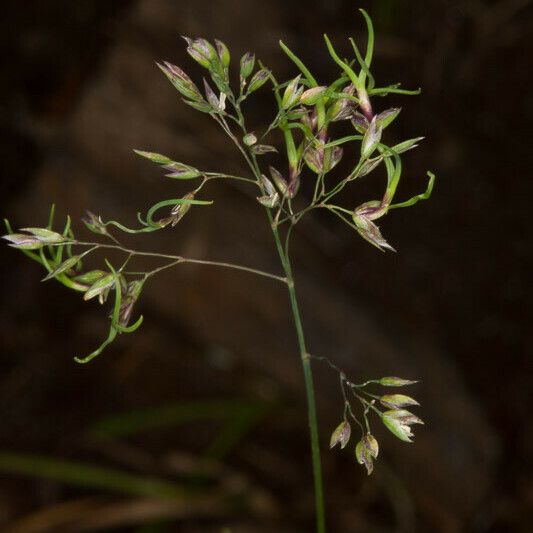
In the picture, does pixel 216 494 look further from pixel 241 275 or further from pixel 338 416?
pixel 241 275

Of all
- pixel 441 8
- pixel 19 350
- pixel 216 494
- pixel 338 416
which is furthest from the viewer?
pixel 19 350

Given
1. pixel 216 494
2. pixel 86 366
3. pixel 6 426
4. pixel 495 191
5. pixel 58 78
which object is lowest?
pixel 6 426

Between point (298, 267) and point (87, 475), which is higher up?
point (298, 267)

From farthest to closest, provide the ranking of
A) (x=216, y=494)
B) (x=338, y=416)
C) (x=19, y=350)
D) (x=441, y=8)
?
(x=19, y=350)
(x=441, y=8)
(x=216, y=494)
(x=338, y=416)

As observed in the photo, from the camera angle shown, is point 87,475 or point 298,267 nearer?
point 87,475

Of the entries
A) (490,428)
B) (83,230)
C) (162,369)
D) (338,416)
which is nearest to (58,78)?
(83,230)

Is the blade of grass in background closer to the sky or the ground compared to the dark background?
closer to the ground

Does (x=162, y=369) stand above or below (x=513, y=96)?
below

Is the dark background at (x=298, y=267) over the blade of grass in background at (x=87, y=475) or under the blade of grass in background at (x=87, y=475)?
over
